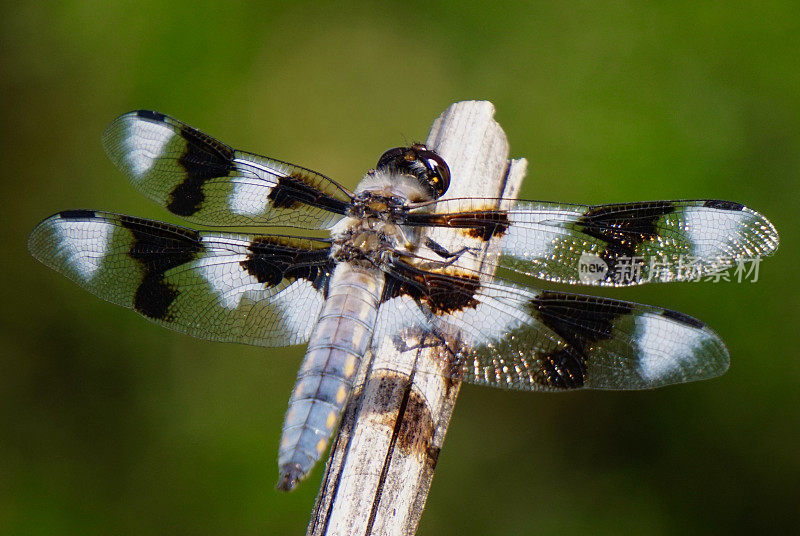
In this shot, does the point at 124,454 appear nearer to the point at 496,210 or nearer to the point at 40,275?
the point at 40,275

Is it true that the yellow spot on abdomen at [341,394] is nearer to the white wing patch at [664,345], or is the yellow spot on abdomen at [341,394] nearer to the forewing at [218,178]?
the forewing at [218,178]

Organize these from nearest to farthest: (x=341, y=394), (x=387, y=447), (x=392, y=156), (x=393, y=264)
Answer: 1. (x=387, y=447)
2. (x=341, y=394)
3. (x=393, y=264)
4. (x=392, y=156)

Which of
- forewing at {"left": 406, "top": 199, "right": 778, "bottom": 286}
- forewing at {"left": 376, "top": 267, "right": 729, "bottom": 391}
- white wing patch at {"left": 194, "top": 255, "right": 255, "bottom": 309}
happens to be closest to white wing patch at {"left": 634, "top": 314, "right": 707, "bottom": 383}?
forewing at {"left": 376, "top": 267, "right": 729, "bottom": 391}

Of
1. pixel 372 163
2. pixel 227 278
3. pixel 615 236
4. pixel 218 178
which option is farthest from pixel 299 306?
pixel 372 163

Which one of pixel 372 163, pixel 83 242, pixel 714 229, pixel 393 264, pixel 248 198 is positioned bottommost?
pixel 83 242

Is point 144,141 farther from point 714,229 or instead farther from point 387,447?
point 714,229

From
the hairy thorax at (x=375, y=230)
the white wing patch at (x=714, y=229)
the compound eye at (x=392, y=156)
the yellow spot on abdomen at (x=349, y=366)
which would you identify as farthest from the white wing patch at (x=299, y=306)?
the white wing patch at (x=714, y=229)

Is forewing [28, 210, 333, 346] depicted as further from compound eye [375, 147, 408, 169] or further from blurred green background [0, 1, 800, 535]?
blurred green background [0, 1, 800, 535]
